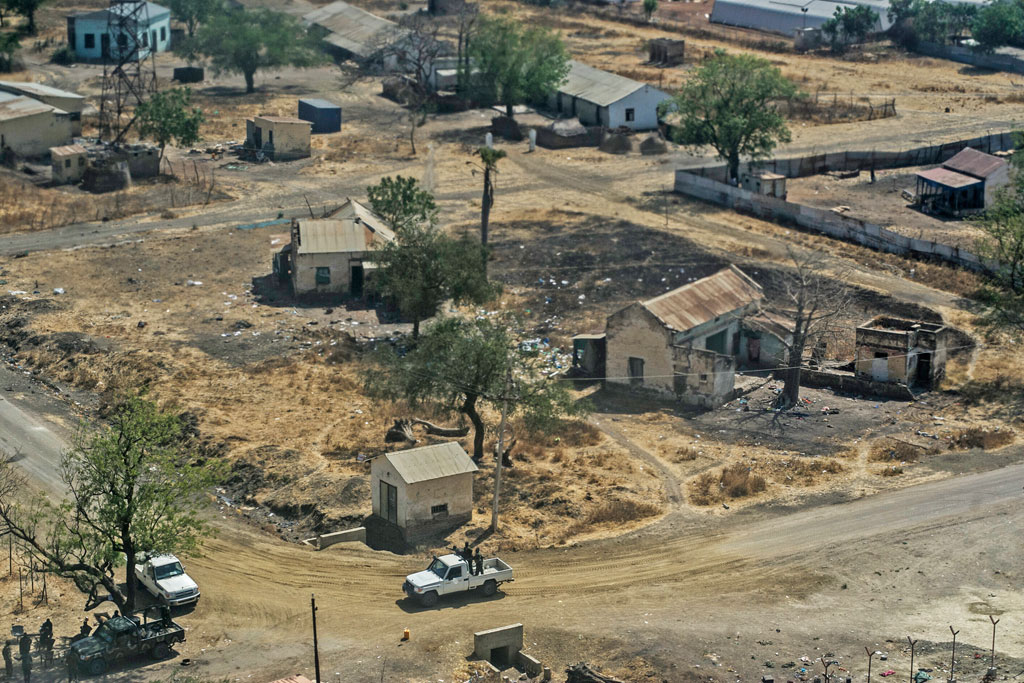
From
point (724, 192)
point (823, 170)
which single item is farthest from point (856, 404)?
point (823, 170)

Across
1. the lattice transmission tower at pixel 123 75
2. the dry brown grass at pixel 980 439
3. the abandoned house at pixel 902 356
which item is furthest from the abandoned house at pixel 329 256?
the dry brown grass at pixel 980 439

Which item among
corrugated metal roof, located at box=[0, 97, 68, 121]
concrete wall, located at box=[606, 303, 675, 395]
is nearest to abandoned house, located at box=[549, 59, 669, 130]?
corrugated metal roof, located at box=[0, 97, 68, 121]

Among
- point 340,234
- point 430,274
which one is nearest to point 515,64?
point 340,234

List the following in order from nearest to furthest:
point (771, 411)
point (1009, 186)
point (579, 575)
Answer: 1. point (579, 575)
2. point (771, 411)
3. point (1009, 186)

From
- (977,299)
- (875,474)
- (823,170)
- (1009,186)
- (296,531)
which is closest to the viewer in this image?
(296,531)

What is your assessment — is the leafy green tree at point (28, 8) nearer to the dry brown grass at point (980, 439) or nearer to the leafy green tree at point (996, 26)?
the leafy green tree at point (996, 26)

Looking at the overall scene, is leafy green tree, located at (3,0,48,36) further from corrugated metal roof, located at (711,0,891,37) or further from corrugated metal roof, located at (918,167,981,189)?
corrugated metal roof, located at (918,167,981,189)

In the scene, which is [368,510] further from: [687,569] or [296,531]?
[687,569]
